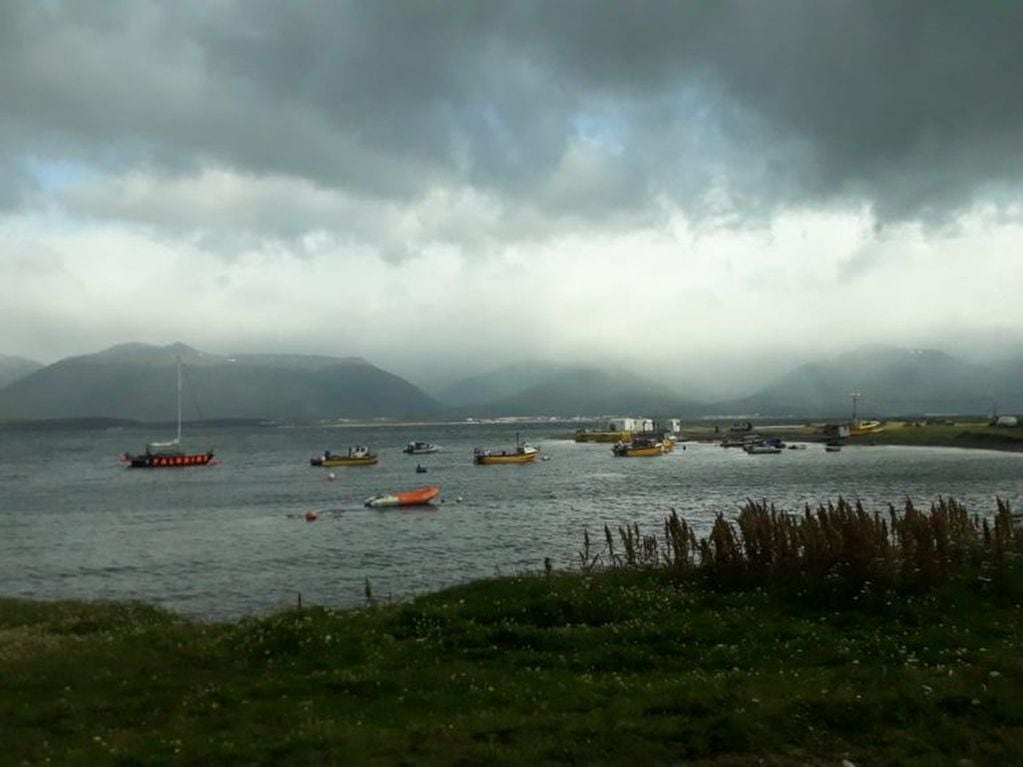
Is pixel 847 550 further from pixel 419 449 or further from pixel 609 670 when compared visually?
pixel 419 449

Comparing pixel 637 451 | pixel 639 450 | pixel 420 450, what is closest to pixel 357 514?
pixel 637 451

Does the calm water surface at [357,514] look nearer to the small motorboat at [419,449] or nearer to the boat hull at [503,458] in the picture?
the boat hull at [503,458]

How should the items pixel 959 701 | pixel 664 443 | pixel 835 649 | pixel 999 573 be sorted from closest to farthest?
pixel 959 701
pixel 835 649
pixel 999 573
pixel 664 443

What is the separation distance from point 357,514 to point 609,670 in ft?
191

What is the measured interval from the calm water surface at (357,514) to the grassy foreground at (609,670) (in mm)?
13836

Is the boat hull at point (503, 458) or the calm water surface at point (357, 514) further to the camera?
the boat hull at point (503, 458)

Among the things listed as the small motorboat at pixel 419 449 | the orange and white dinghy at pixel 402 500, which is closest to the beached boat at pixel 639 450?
the small motorboat at pixel 419 449

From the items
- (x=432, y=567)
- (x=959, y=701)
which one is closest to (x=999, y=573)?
(x=959, y=701)

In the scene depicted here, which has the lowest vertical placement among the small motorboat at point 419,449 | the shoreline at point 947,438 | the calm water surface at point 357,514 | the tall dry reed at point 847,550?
the calm water surface at point 357,514

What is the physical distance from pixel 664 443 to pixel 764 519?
14955 centimetres

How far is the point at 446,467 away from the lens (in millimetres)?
137500

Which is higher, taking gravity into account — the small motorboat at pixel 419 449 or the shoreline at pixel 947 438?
the shoreline at pixel 947 438

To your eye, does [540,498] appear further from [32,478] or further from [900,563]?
[32,478]

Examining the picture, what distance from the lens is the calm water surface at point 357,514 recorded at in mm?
41531
